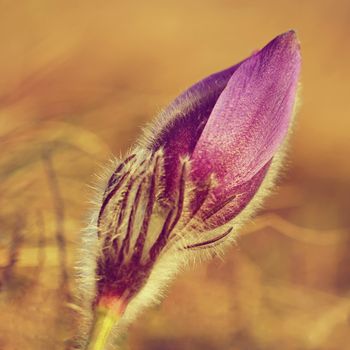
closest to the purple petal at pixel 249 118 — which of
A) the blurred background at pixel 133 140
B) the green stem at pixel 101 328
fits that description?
the green stem at pixel 101 328

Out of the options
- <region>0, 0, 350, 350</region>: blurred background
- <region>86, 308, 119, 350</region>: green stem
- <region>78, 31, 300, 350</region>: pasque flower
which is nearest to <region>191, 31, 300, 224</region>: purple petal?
<region>78, 31, 300, 350</region>: pasque flower

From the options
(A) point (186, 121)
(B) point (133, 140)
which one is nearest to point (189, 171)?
(A) point (186, 121)

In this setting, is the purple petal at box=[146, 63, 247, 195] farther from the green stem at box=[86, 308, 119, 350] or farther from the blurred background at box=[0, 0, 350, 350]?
the blurred background at box=[0, 0, 350, 350]

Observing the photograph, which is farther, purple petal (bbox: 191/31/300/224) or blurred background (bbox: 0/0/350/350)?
blurred background (bbox: 0/0/350/350)

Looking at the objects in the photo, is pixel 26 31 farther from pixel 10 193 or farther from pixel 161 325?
pixel 161 325

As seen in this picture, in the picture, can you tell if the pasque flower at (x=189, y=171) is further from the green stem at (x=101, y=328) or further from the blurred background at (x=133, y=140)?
the blurred background at (x=133, y=140)

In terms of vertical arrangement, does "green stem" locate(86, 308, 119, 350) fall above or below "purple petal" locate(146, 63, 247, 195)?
below

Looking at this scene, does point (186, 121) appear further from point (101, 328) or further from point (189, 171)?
point (101, 328)
